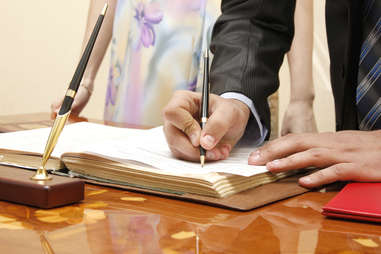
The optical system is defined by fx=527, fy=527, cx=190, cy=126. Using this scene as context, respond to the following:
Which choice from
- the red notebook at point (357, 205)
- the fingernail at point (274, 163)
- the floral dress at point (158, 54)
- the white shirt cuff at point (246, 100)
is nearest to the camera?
the red notebook at point (357, 205)

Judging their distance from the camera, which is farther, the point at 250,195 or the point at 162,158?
the point at 162,158

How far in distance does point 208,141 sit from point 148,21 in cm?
114

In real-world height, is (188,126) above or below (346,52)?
below

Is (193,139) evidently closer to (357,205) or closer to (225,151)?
(225,151)

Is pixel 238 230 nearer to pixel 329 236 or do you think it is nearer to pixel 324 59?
pixel 329 236

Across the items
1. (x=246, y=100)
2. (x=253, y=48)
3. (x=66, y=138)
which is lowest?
(x=66, y=138)

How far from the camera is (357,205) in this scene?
71 cm

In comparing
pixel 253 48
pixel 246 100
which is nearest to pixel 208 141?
pixel 246 100

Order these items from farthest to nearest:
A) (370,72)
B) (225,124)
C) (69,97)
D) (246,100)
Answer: (370,72)
(246,100)
(225,124)
(69,97)

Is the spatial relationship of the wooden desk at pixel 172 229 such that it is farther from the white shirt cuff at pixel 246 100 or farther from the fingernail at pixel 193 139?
the white shirt cuff at pixel 246 100

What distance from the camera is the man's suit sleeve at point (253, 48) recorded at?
3.81 ft

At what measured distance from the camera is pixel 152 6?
1955 millimetres

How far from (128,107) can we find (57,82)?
2.09m

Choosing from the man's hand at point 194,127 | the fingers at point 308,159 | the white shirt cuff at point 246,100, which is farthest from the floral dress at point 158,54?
the fingers at point 308,159
